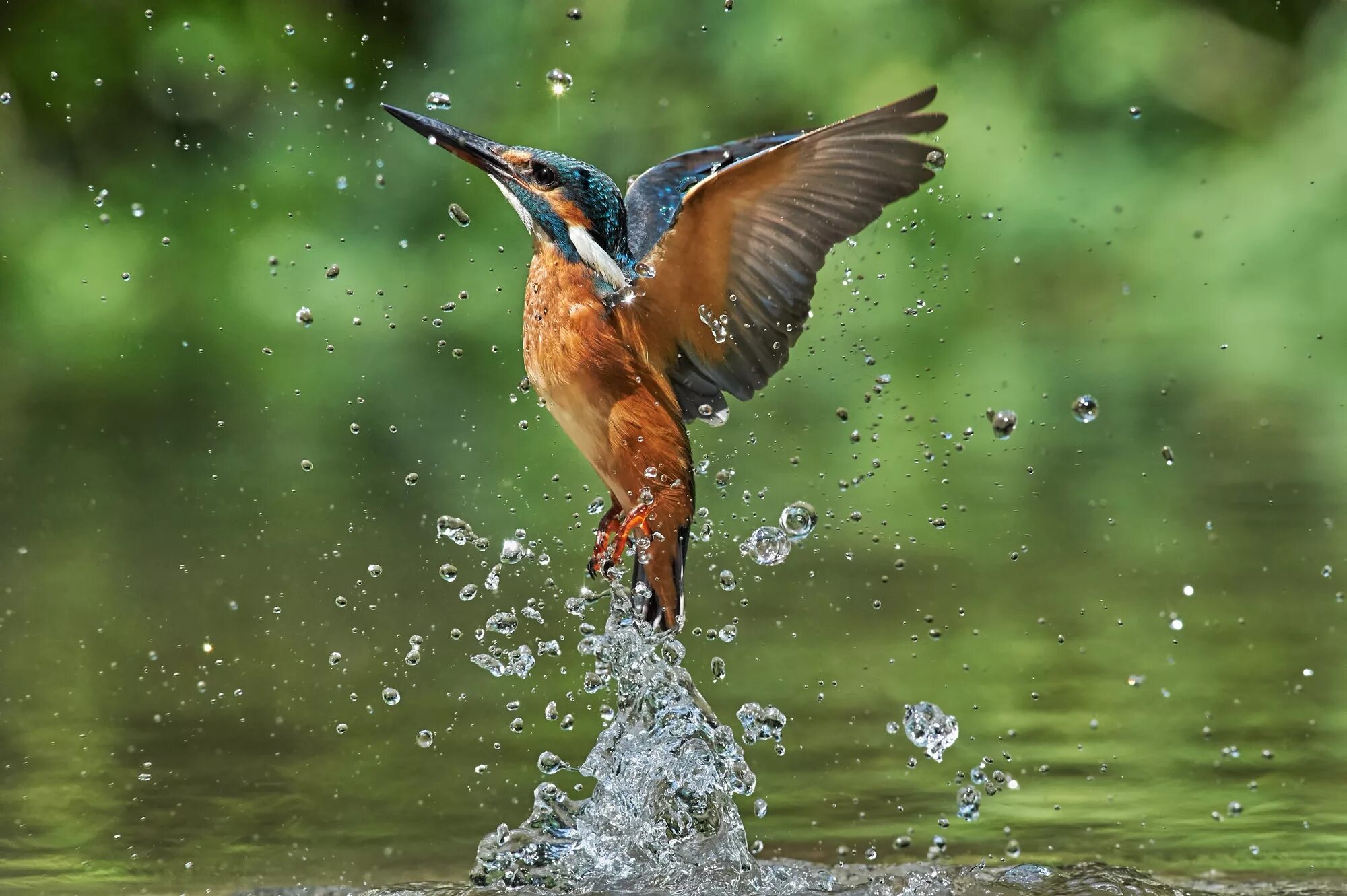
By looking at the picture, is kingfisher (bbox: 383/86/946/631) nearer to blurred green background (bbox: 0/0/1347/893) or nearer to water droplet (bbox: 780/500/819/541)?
water droplet (bbox: 780/500/819/541)

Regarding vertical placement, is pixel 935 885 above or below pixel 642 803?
below

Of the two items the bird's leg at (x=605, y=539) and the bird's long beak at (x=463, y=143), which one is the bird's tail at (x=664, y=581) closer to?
the bird's leg at (x=605, y=539)

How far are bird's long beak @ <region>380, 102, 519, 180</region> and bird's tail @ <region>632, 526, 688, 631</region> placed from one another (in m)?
0.48

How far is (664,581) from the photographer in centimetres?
192

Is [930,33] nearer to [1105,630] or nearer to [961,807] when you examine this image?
[1105,630]

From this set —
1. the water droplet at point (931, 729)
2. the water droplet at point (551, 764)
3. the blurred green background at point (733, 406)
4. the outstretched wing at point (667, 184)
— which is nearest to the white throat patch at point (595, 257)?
the outstretched wing at point (667, 184)

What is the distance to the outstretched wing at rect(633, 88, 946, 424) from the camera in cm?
168

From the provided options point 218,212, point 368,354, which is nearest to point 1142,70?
point 368,354

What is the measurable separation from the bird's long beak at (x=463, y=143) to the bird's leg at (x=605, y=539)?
0.41m

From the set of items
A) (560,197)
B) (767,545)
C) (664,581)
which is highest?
(560,197)

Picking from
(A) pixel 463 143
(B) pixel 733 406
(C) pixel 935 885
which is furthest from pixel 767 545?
(B) pixel 733 406

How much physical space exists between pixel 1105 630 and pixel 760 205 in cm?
177

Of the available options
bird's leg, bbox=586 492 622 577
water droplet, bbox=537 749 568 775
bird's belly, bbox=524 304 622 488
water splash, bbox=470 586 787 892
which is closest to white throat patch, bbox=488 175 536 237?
bird's belly, bbox=524 304 622 488

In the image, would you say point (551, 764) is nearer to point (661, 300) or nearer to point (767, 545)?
point (767, 545)
